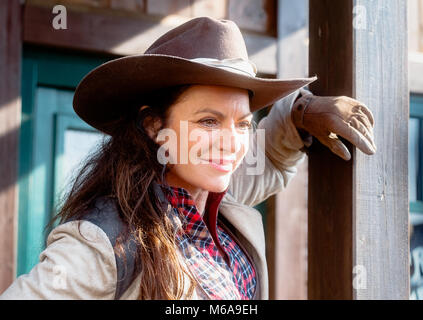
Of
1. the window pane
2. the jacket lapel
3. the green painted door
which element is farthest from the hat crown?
the window pane

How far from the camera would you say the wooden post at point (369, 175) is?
5.91ft

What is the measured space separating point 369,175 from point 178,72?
1.99 feet

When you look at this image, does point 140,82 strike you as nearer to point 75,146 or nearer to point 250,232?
point 250,232

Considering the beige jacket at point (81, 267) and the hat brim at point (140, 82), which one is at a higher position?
the hat brim at point (140, 82)

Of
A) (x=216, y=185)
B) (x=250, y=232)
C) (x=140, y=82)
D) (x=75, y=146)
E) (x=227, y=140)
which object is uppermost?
(x=75, y=146)

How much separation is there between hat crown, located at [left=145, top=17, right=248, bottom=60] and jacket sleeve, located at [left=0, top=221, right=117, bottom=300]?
0.57 metres

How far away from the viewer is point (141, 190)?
5.83ft

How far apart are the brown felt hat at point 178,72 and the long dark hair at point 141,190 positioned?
6 centimetres

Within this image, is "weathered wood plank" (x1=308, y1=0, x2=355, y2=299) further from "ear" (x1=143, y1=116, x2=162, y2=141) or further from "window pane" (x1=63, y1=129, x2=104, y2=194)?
"window pane" (x1=63, y1=129, x2=104, y2=194)

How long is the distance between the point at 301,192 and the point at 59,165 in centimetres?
136

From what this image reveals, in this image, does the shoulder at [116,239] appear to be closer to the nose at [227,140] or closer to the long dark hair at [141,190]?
the long dark hair at [141,190]

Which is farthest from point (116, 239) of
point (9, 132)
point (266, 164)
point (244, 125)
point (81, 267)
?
point (9, 132)

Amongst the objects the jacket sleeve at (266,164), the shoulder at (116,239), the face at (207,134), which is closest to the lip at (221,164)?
the face at (207,134)
